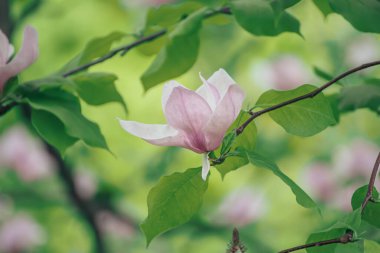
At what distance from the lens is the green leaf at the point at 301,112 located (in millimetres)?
790

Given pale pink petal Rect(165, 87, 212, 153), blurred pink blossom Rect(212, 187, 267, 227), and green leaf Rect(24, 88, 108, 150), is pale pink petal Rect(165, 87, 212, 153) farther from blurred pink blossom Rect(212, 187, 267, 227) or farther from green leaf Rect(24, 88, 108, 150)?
blurred pink blossom Rect(212, 187, 267, 227)

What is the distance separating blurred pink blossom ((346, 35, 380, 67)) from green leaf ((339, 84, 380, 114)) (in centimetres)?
165

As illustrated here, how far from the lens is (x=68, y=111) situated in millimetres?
945

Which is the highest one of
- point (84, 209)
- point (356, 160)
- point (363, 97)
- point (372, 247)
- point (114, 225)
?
point (372, 247)

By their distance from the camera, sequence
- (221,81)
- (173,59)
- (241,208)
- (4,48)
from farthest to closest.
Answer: (241,208) → (173,59) → (4,48) → (221,81)

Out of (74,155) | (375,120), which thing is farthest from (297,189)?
(375,120)

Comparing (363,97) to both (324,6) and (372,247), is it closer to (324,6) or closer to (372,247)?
(324,6)

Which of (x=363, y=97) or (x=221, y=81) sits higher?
(x=221, y=81)

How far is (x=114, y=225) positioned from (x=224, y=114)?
6.62ft

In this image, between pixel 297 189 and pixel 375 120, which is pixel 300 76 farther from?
pixel 297 189

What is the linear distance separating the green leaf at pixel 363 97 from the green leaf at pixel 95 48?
29 cm

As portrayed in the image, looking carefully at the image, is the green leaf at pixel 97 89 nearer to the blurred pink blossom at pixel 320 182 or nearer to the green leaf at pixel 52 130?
the green leaf at pixel 52 130

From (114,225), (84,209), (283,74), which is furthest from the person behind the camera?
(114,225)

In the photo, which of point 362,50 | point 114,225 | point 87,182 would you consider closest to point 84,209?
point 87,182
